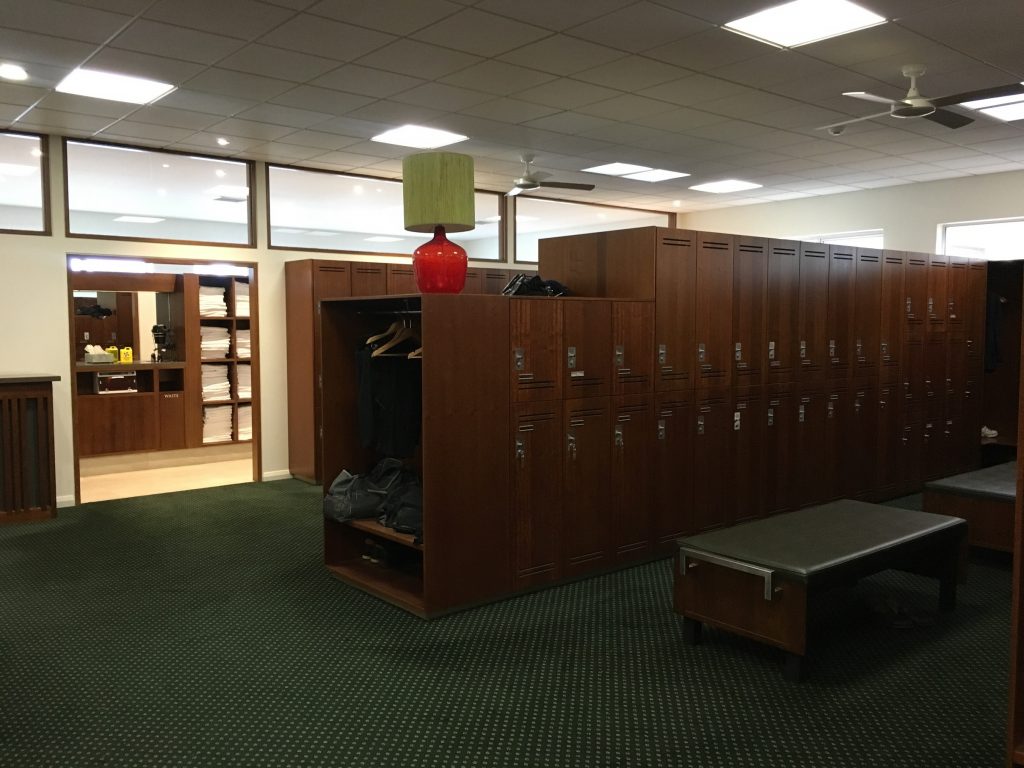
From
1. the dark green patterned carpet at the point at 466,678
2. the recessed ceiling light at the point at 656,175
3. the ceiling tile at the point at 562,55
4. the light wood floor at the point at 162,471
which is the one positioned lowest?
the dark green patterned carpet at the point at 466,678

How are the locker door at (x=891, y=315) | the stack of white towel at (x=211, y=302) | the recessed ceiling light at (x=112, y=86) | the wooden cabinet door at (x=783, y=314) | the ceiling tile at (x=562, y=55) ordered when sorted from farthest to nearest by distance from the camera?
1. the stack of white towel at (x=211, y=302)
2. the locker door at (x=891, y=315)
3. the wooden cabinet door at (x=783, y=314)
4. the recessed ceiling light at (x=112, y=86)
5. the ceiling tile at (x=562, y=55)

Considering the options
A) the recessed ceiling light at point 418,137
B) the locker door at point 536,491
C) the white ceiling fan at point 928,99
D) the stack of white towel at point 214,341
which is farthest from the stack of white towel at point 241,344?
the white ceiling fan at point 928,99

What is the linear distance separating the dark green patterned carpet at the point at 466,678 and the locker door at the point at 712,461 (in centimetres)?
66

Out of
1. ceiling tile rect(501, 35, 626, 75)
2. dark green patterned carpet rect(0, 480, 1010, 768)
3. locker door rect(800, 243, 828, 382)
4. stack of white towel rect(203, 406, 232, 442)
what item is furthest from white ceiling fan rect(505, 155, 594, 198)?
stack of white towel rect(203, 406, 232, 442)

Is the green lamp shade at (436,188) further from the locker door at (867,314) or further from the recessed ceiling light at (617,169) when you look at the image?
the recessed ceiling light at (617,169)

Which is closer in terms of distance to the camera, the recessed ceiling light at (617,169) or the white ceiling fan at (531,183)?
the white ceiling fan at (531,183)

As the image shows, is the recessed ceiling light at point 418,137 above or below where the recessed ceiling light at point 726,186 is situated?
below

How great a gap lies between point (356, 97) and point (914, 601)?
467cm

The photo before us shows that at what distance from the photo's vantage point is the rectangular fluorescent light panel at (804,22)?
4.09m

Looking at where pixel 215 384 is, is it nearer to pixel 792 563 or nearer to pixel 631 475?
pixel 631 475

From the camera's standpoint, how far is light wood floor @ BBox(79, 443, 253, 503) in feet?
24.4

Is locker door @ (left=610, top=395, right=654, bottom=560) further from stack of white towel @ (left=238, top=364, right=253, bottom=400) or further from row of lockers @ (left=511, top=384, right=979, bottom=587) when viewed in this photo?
stack of white towel @ (left=238, top=364, right=253, bottom=400)

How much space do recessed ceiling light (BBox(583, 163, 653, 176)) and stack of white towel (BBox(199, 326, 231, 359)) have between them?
4.50 meters

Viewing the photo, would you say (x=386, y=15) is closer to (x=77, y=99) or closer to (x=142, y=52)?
(x=142, y=52)
